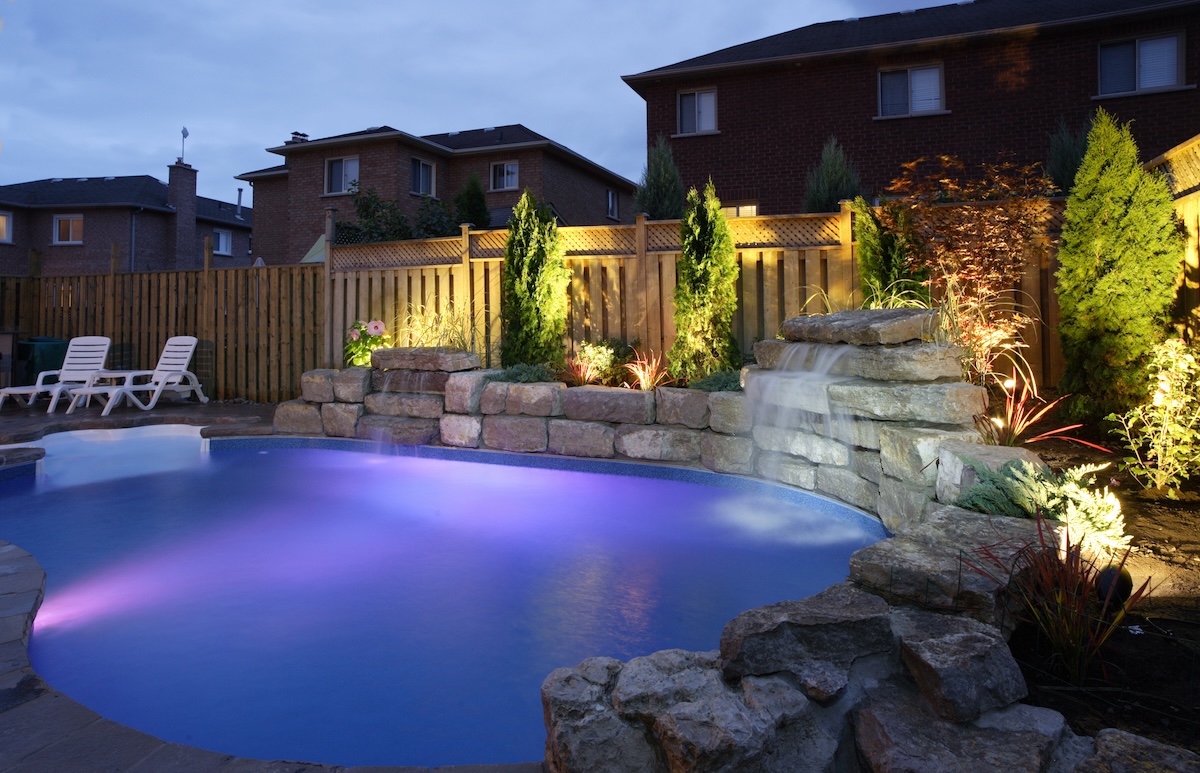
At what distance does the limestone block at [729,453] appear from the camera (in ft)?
18.5

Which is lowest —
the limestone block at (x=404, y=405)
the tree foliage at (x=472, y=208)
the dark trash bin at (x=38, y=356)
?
the limestone block at (x=404, y=405)

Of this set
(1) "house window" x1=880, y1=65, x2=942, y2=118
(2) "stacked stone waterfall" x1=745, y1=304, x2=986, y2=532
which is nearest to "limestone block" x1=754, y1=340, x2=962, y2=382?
(2) "stacked stone waterfall" x1=745, y1=304, x2=986, y2=532

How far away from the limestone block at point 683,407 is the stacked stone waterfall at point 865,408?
539mm

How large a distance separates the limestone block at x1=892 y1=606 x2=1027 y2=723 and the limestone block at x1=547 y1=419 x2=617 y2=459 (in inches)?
182

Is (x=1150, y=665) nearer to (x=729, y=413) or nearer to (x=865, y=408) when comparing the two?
(x=865, y=408)

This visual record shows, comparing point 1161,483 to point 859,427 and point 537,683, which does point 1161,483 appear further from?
point 537,683

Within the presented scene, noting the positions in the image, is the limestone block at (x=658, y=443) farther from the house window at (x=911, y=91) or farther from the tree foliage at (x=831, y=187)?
the house window at (x=911, y=91)

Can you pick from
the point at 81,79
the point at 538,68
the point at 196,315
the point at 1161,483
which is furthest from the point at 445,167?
the point at 81,79

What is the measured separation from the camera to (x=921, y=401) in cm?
404

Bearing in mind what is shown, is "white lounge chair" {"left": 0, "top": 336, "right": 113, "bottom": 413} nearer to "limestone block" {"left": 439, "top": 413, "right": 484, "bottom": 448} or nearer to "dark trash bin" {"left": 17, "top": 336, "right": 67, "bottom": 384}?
"dark trash bin" {"left": 17, "top": 336, "right": 67, "bottom": 384}

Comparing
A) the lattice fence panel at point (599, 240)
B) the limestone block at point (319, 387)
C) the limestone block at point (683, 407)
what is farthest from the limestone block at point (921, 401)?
the limestone block at point (319, 387)

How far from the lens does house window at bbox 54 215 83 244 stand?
22781 millimetres

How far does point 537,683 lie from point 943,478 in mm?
2123

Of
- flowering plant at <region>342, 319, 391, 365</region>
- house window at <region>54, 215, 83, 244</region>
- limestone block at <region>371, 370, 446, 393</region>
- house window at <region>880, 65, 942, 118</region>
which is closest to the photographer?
limestone block at <region>371, 370, 446, 393</region>
